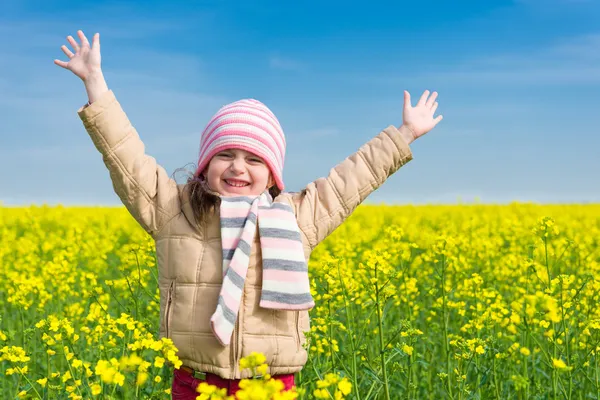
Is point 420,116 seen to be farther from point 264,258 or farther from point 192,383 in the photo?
point 192,383

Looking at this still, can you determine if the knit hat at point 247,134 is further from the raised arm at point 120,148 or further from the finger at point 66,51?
the finger at point 66,51

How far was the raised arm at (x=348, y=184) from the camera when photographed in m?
3.13

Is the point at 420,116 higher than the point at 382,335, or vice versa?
the point at 420,116

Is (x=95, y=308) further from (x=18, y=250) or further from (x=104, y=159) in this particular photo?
(x=18, y=250)

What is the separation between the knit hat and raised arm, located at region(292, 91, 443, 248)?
0.17 metres

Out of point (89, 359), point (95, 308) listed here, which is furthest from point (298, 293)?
point (89, 359)

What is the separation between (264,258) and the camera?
2.84 metres

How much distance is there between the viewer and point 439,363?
512 cm

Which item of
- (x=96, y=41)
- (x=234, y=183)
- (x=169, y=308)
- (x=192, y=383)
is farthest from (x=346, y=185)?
(x=96, y=41)

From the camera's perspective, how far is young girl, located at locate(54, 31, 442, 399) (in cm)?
282

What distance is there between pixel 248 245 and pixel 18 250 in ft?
20.5

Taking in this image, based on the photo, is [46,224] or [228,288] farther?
[46,224]

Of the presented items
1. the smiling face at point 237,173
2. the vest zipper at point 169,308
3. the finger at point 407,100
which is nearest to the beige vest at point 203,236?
the vest zipper at point 169,308

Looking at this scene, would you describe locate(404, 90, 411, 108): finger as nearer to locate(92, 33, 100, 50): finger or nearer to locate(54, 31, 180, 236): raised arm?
locate(54, 31, 180, 236): raised arm
